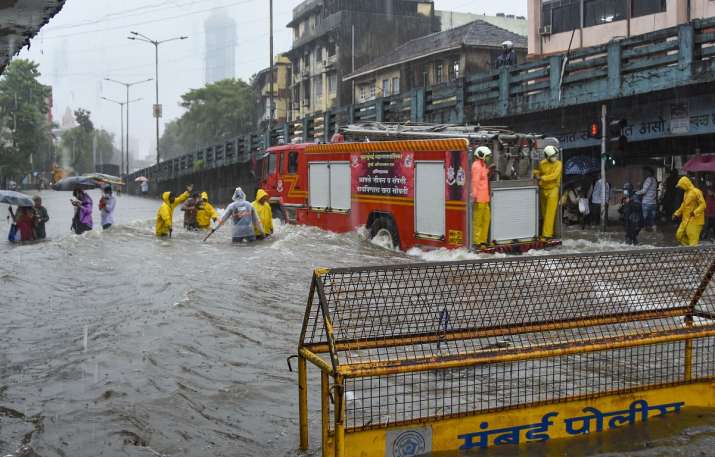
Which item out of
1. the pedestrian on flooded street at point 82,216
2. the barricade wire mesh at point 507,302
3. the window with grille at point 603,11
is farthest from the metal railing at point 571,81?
the barricade wire mesh at point 507,302

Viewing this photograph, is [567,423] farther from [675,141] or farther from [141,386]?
[675,141]

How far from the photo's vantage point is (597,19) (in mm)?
34531

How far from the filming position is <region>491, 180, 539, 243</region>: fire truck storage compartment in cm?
1503

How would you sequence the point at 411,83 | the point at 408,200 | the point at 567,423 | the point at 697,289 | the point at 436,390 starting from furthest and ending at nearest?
the point at 411,83, the point at 408,200, the point at 697,289, the point at 436,390, the point at 567,423

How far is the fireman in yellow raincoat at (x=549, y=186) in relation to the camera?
15477 mm

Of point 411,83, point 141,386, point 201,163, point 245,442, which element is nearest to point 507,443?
point 245,442

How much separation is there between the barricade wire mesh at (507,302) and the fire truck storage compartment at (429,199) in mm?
8979

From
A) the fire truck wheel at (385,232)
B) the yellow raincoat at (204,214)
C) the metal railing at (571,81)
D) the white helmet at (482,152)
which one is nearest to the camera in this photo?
the white helmet at (482,152)

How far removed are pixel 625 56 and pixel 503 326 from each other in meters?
14.7

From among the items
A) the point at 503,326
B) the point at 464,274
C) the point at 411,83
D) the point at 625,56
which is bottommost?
the point at 503,326

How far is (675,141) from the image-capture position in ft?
80.3

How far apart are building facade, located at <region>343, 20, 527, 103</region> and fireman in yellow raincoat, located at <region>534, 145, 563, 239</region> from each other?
27.3 metres

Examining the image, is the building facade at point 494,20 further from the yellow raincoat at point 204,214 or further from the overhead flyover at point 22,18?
the overhead flyover at point 22,18

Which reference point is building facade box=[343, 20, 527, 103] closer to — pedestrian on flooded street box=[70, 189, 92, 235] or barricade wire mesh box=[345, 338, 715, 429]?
pedestrian on flooded street box=[70, 189, 92, 235]
